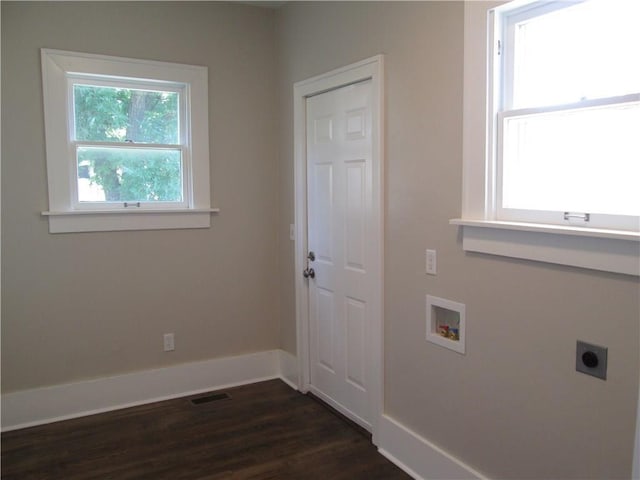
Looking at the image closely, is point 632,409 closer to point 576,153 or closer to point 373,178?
point 576,153

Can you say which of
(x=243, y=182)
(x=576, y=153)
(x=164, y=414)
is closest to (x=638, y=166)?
(x=576, y=153)

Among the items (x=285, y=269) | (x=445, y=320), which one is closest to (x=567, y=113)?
(x=445, y=320)

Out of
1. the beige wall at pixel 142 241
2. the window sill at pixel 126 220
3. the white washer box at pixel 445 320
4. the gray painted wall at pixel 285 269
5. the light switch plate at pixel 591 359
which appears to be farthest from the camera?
the window sill at pixel 126 220

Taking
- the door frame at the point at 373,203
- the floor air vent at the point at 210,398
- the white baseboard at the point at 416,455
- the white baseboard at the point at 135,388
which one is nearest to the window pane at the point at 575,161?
the door frame at the point at 373,203

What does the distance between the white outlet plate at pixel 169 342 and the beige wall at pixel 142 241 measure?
0.03 meters

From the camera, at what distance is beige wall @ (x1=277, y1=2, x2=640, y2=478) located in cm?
→ 173

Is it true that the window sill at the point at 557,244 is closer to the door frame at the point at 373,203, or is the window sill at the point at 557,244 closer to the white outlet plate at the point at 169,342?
the door frame at the point at 373,203

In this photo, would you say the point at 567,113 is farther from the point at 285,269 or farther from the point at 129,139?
the point at 129,139

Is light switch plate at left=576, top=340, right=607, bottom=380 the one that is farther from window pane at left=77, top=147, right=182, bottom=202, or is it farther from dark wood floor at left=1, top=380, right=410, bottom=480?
window pane at left=77, top=147, right=182, bottom=202

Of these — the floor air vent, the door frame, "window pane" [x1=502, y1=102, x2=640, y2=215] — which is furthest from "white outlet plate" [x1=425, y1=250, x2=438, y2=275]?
the floor air vent

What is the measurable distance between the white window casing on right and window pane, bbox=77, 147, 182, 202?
2164 mm

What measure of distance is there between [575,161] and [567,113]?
175 mm

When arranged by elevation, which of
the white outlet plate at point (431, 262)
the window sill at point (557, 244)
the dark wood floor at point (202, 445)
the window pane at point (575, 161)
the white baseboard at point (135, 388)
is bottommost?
the dark wood floor at point (202, 445)

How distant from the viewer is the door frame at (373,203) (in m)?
2.73
